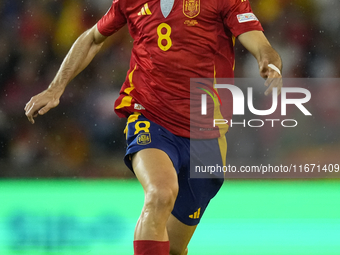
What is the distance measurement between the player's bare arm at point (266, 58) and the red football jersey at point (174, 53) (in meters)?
0.18

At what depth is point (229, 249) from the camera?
3.69 m

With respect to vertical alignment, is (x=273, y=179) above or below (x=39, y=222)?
below

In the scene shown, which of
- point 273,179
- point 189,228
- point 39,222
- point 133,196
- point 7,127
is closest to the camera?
point 189,228

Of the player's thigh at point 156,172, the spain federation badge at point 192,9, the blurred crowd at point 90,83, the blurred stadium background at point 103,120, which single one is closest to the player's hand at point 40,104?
the player's thigh at point 156,172

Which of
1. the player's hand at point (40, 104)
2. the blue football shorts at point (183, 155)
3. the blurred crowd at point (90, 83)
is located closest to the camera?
the blue football shorts at point (183, 155)

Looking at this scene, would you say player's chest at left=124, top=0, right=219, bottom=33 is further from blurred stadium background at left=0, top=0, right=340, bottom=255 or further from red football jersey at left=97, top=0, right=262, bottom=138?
blurred stadium background at left=0, top=0, right=340, bottom=255

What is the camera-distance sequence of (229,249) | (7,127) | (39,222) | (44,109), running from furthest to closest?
(7,127), (39,222), (229,249), (44,109)

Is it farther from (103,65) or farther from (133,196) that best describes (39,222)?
(103,65)

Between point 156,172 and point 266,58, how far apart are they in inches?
28.7

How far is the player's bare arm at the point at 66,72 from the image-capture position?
2680mm

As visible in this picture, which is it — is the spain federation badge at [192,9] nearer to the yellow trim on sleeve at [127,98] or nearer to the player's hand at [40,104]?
the yellow trim on sleeve at [127,98]

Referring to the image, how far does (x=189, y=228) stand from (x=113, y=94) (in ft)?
14.0

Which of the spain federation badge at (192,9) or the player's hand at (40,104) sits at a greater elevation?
the spain federation badge at (192,9)

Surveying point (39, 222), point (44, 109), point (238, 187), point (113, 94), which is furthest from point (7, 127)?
point (44, 109)
